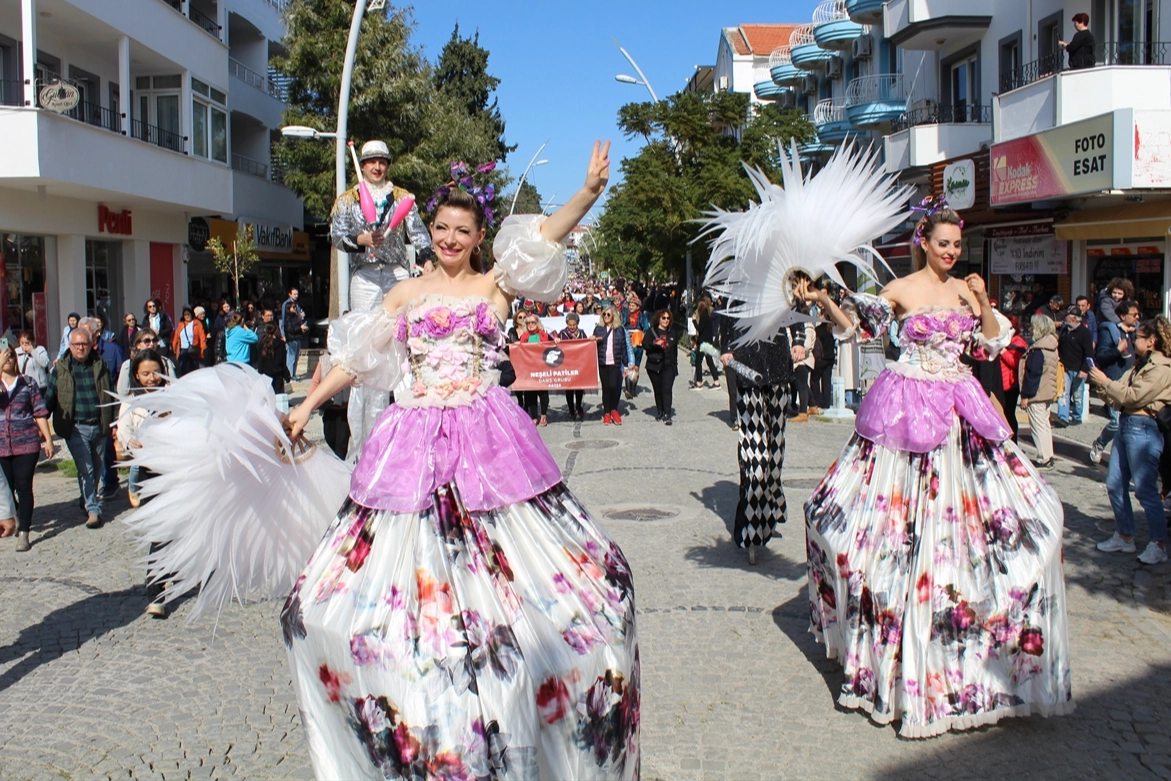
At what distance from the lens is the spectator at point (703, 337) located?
60.1 ft

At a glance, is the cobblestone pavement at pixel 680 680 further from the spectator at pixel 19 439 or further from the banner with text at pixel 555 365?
the banner with text at pixel 555 365

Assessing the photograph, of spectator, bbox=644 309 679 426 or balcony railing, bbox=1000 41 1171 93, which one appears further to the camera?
balcony railing, bbox=1000 41 1171 93

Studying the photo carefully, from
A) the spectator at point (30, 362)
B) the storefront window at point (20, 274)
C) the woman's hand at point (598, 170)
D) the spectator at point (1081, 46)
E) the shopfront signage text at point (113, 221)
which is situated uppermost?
the spectator at point (1081, 46)

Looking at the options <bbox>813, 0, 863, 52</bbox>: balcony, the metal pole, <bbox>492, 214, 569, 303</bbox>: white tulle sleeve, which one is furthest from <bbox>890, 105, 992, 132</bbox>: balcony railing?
<bbox>492, 214, 569, 303</bbox>: white tulle sleeve

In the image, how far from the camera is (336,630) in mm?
3377

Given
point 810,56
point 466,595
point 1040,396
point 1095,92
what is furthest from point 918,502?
point 810,56

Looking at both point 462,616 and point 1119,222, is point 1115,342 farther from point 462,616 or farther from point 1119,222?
point 462,616

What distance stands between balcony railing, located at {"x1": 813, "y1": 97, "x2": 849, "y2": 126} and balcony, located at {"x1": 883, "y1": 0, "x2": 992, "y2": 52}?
7.29 meters

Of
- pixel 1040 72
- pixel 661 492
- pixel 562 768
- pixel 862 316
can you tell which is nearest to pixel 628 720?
pixel 562 768

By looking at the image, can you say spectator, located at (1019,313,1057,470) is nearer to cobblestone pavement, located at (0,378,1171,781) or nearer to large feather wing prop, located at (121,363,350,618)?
cobblestone pavement, located at (0,378,1171,781)

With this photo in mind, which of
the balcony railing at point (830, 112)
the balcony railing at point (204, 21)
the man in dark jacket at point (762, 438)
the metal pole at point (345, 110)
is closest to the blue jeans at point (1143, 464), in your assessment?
the man in dark jacket at point (762, 438)

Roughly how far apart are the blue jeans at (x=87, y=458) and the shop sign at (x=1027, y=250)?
16.0m

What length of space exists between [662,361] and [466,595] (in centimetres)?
1211

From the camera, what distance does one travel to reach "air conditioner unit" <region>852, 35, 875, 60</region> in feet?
104
